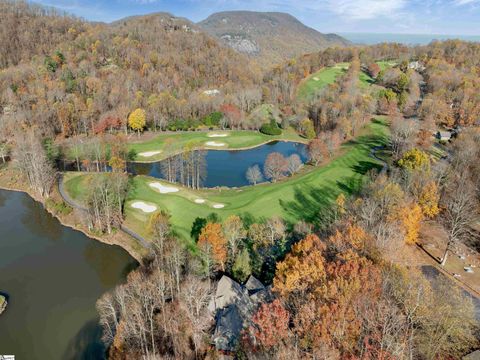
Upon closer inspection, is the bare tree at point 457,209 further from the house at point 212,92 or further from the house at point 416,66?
the house at point 416,66

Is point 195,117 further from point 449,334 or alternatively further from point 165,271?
point 449,334

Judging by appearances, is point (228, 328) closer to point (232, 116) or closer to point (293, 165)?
point (293, 165)

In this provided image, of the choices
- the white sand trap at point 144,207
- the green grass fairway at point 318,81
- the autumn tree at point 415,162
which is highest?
the green grass fairway at point 318,81

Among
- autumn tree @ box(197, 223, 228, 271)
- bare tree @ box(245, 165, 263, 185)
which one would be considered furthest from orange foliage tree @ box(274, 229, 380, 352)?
bare tree @ box(245, 165, 263, 185)

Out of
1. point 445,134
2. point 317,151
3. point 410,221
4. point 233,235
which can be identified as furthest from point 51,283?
point 445,134

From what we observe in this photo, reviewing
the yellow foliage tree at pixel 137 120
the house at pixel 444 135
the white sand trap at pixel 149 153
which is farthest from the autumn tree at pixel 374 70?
the white sand trap at pixel 149 153

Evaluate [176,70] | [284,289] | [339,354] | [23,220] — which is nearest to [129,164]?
[23,220]
